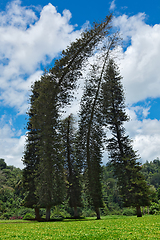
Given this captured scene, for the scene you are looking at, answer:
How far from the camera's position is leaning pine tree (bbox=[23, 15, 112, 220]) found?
55.7 feet

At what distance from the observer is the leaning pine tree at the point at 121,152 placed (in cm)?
1812

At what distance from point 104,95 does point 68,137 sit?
8.99m

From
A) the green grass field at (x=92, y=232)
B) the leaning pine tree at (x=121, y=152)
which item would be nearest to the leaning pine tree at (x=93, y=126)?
the leaning pine tree at (x=121, y=152)

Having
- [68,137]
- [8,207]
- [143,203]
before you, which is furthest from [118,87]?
[8,207]

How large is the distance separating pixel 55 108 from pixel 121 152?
348 inches

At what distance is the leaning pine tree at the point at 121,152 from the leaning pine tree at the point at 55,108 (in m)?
4.68

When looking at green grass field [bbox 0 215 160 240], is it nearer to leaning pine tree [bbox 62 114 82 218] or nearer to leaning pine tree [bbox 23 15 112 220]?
leaning pine tree [bbox 23 15 112 220]

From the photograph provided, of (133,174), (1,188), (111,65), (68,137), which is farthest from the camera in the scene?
(1,188)

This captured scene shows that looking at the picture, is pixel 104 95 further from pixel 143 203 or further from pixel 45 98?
pixel 143 203

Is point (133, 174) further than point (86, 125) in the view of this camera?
No

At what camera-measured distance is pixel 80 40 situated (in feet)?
56.1

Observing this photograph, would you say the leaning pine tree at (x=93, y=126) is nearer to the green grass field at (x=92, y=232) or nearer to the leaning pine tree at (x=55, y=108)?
the leaning pine tree at (x=55, y=108)

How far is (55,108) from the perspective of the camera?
1847cm

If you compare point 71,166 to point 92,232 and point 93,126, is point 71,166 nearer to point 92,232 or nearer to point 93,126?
point 93,126
